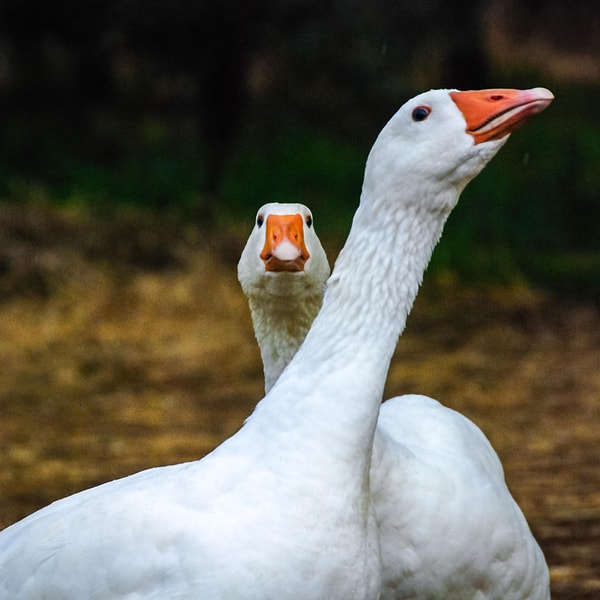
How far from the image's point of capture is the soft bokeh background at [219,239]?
24.8 ft

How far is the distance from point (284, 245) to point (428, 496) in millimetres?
841

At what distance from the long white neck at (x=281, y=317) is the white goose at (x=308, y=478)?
2.36 ft

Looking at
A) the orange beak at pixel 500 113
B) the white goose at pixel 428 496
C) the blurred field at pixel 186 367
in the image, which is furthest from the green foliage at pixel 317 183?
the orange beak at pixel 500 113

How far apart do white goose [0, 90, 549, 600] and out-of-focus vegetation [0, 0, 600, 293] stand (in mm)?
7768

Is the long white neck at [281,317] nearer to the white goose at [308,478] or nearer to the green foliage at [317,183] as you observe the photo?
the white goose at [308,478]

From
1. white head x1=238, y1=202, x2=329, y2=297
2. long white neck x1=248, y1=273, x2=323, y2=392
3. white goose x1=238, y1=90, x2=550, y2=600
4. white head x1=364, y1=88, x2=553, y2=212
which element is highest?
white head x1=364, y1=88, x2=553, y2=212

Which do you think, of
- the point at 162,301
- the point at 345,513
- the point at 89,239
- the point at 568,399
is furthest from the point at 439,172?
the point at 89,239

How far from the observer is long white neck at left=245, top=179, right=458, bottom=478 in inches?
122

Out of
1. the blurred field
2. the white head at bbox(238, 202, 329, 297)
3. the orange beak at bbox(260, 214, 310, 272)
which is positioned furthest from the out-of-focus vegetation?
the orange beak at bbox(260, 214, 310, 272)

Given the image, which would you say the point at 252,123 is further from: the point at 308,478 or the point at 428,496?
the point at 308,478

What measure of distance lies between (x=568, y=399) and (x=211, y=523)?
567 cm

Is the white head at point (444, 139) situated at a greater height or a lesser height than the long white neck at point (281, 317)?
greater

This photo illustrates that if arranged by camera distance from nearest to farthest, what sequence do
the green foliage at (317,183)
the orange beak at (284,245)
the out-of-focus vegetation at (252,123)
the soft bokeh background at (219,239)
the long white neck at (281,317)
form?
the orange beak at (284,245)
the long white neck at (281,317)
the soft bokeh background at (219,239)
the out-of-focus vegetation at (252,123)
the green foliage at (317,183)

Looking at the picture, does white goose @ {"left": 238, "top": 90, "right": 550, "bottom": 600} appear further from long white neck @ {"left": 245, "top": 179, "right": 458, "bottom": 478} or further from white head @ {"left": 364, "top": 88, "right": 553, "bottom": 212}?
white head @ {"left": 364, "top": 88, "right": 553, "bottom": 212}
